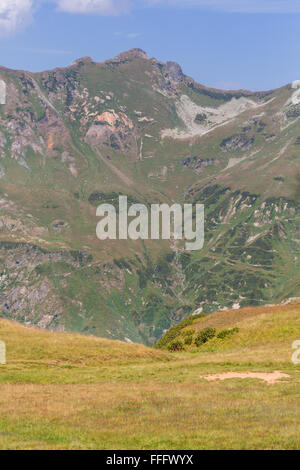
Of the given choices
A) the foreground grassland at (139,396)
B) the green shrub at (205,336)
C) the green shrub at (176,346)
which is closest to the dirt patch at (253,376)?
the foreground grassland at (139,396)

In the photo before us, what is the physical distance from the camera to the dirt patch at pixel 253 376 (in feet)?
144

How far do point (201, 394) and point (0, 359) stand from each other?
2283 centimetres

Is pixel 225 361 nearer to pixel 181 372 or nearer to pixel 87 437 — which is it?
pixel 181 372

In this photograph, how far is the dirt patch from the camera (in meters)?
44.0

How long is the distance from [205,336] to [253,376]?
30086 mm

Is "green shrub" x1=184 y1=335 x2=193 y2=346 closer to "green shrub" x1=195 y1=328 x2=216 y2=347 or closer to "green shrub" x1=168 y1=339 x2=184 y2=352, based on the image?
"green shrub" x1=168 y1=339 x2=184 y2=352

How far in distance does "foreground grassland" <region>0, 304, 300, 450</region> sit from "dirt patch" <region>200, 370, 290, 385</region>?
0.79 metres

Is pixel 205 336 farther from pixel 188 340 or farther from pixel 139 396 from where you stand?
pixel 139 396

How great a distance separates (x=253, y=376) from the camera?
4556cm

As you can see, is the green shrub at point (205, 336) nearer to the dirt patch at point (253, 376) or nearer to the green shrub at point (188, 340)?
the green shrub at point (188, 340)

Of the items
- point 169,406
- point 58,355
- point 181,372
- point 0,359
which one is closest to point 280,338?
point 181,372

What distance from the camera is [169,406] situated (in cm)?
3403

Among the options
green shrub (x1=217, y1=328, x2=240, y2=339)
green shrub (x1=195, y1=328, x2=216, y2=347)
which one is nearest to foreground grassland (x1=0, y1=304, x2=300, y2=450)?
green shrub (x1=217, y1=328, x2=240, y2=339)

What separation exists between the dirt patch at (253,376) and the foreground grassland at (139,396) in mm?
786
